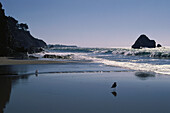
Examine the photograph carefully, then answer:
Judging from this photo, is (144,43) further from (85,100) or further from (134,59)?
(85,100)

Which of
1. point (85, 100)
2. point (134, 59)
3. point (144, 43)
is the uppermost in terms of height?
point (144, 43)

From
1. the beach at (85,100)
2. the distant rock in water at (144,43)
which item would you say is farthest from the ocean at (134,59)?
the distant rock in water at (144,43)

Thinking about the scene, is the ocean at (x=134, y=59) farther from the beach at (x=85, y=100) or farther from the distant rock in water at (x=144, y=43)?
the distant rock in water at (x=144, y=43)

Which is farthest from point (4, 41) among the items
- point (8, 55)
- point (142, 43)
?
point (142, 43)

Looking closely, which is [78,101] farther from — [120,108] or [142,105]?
[142,105]

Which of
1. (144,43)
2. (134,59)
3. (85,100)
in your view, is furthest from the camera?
(144,43)

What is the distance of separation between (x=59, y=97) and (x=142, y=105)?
452cm

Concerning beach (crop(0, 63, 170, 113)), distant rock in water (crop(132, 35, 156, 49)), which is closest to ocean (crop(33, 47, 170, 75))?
beach (crop(0, 63, 170, 113))

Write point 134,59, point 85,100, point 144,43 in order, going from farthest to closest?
point 144,43 < point 134,59 < point 85,100

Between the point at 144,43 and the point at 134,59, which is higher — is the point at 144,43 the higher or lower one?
the higher one

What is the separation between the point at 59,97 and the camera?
11.6 meters

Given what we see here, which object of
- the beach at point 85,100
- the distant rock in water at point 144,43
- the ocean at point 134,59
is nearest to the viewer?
the beach at point 85,100

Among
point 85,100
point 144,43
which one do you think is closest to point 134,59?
point 85,100

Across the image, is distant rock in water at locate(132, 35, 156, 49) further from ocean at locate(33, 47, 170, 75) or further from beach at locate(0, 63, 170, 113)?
beach at locate(0, 63, 170, 113)
